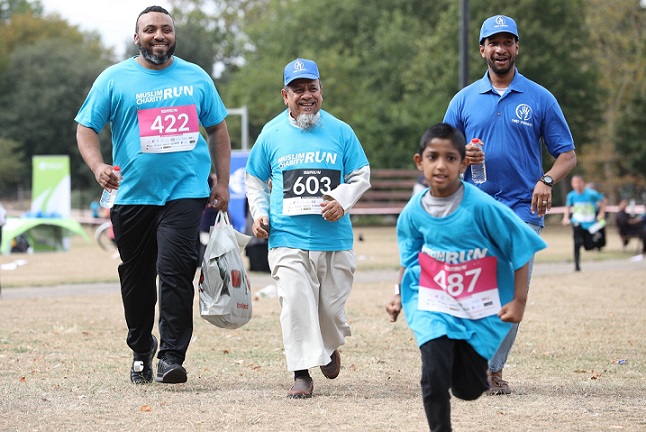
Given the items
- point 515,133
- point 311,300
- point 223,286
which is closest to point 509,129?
point 515,133

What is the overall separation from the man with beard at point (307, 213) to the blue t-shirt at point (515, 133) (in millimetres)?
832

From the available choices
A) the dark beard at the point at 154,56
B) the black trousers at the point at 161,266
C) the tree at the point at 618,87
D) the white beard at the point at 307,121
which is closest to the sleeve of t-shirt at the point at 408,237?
the white beard at the point at 307,121

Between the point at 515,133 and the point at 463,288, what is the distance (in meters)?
2.04

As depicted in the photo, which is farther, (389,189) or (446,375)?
(389,189)

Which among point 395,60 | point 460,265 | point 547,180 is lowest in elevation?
point 460,265

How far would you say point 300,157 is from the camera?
724cm

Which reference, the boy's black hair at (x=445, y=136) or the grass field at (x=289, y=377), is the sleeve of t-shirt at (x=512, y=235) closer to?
the boy's black hair at (x=445, y=136)

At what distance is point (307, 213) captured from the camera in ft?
23.6

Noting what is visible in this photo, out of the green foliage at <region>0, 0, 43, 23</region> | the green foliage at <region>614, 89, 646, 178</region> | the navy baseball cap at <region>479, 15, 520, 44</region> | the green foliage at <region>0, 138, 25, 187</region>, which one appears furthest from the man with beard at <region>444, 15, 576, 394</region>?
the green foliage at <region>0, 0, 43, 23</region>

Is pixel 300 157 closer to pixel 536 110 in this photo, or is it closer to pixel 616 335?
pixel 536 110

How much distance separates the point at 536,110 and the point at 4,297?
10.2 metres

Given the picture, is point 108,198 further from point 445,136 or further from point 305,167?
point 445,136

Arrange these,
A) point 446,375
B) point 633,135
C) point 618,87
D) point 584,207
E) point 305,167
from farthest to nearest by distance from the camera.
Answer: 1. point 618,87
2. point 633,135
3. point 584,207
4. point 305,167
5. point 446,375

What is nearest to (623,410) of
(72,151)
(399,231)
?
(399,231)
